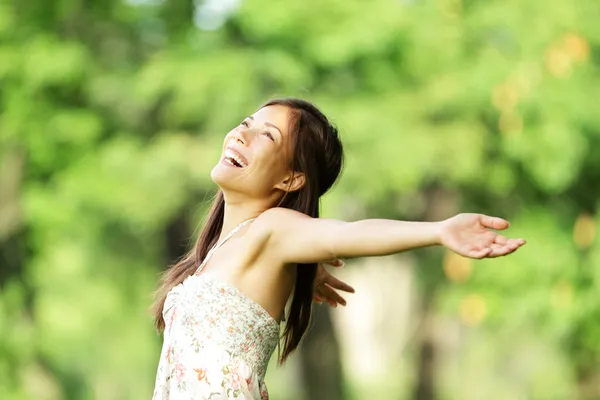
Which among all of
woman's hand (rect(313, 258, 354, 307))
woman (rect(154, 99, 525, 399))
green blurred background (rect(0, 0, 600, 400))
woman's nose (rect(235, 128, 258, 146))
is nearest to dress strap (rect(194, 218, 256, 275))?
woman (rect(154, 99, 525, 399))

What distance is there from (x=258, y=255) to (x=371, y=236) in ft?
1.53

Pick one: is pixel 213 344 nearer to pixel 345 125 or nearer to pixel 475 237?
pixel 475 237

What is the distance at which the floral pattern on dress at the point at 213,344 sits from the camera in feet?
11.3

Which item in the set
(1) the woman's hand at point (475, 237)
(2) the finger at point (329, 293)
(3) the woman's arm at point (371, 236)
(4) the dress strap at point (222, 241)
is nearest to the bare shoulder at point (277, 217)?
(3) the woman's arm at point (371, 236)

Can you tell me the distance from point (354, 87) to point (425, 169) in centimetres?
106

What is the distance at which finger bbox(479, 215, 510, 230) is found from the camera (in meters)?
2.92

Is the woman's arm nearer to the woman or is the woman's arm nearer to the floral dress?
the woman

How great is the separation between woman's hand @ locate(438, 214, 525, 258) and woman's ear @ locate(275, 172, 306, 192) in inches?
30.8

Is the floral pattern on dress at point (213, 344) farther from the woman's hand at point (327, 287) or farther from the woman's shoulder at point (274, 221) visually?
the woman's hand at point (327, 287)

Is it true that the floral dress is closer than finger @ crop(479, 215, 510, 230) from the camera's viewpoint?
No

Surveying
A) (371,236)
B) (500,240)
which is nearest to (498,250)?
(500,240)

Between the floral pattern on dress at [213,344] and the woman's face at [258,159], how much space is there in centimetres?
29

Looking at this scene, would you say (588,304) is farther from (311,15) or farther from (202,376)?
(202,376)

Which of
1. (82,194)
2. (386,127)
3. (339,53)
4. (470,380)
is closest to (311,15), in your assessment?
(339,53)
